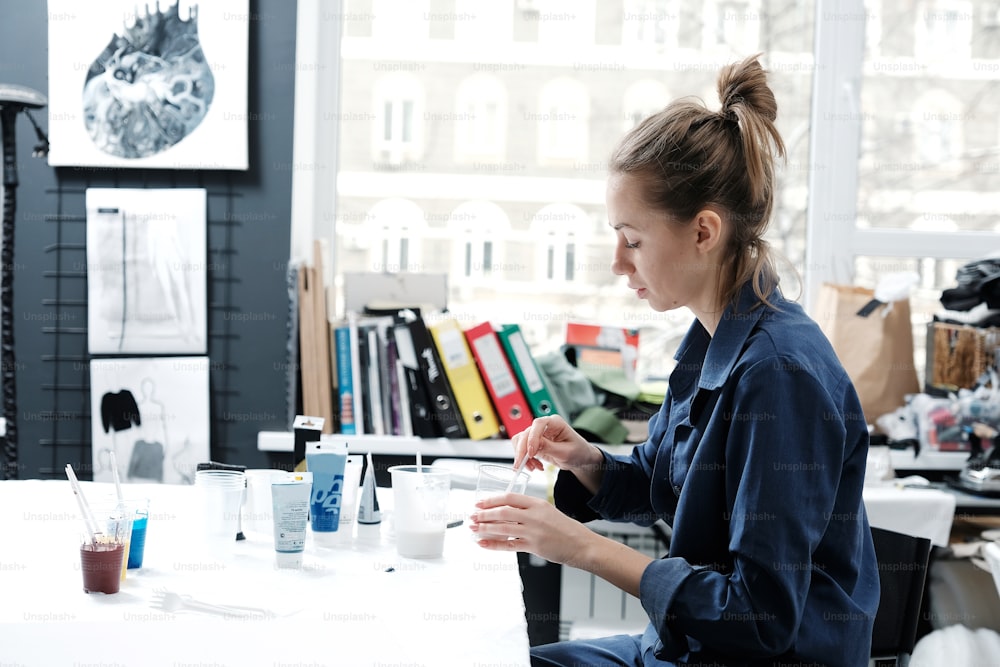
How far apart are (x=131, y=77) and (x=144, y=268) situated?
22.3 inches

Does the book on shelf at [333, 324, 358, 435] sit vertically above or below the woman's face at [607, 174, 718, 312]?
below

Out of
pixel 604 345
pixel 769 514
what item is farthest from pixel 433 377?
pixel 769 514

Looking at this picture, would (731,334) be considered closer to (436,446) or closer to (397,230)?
(436,446)

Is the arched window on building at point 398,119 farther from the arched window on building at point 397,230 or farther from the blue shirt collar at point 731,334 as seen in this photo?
the blue shirt collar at point 731,334

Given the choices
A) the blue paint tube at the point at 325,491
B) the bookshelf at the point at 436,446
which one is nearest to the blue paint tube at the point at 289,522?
the blue paint tube at the point at 325,491

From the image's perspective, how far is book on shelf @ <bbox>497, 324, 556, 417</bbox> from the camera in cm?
266

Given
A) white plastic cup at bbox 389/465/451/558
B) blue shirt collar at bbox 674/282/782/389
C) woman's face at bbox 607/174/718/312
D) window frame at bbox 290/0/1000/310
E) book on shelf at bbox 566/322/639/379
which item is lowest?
white plastic cup at bbox 389/465/451/558

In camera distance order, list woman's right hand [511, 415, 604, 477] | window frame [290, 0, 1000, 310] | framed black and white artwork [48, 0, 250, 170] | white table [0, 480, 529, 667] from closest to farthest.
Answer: white table [0, 480, 529, 667]
woman's right hand [511, 415, 604, 477]
framed black and white artwork [48, 0, 250, 170]
window frame [290, 0, 1000, 310]

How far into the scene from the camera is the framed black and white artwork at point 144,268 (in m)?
2.77

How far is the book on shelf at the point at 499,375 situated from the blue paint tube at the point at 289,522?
133 centimetres

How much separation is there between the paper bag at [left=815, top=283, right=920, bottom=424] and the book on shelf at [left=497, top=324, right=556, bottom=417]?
91 cm

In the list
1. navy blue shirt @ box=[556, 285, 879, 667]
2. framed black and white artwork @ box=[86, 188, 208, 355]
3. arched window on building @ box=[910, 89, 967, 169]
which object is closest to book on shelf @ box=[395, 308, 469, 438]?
framed black and white artwork @ box=[86, 188, 208, 355]

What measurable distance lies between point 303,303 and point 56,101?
3.18 feet

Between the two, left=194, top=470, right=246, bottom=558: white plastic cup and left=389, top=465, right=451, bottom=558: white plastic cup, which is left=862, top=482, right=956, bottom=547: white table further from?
left=194, top=470, right=246, bottom=558: white plastic cup
